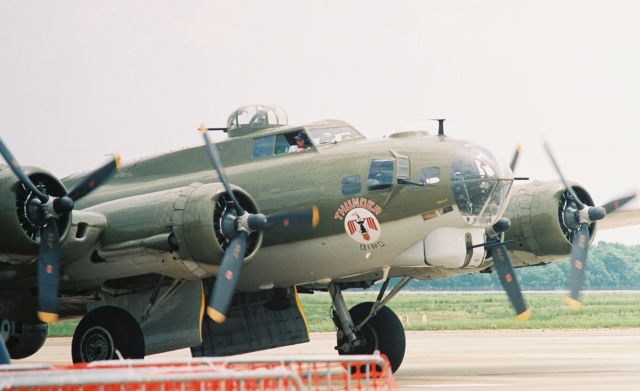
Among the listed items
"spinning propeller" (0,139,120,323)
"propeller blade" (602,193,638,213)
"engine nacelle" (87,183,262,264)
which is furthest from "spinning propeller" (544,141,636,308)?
"spinning propeller" (0,139,120,323)

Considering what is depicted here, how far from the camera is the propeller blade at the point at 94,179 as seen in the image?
1803 cm

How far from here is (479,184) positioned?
1827 cm

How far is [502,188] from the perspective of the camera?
1859 cm

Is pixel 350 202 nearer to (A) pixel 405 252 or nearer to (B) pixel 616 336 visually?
(A) pixel 405 252

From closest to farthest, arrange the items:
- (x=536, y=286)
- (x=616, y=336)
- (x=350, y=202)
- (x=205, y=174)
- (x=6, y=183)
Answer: (x=6, y=183) → (x=350, y=202) → (x=205, y=174) → (x=616, y=336) → (x=536, y=286)

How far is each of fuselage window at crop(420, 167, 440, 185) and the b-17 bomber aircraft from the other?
17mm

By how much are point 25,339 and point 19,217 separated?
17.4 ft

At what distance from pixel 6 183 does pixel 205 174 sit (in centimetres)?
395

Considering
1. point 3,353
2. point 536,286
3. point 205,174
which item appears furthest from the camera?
point 536,286

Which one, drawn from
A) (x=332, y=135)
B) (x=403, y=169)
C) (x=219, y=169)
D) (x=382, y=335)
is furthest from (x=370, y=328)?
(x=219, y=169)

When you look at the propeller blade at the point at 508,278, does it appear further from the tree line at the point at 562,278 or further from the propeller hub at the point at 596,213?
the tree line at the point at 562,278

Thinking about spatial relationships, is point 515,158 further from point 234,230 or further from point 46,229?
point 46,229

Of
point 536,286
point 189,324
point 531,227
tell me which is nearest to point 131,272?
point 189,324

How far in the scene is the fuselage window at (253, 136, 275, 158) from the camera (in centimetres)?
1989
